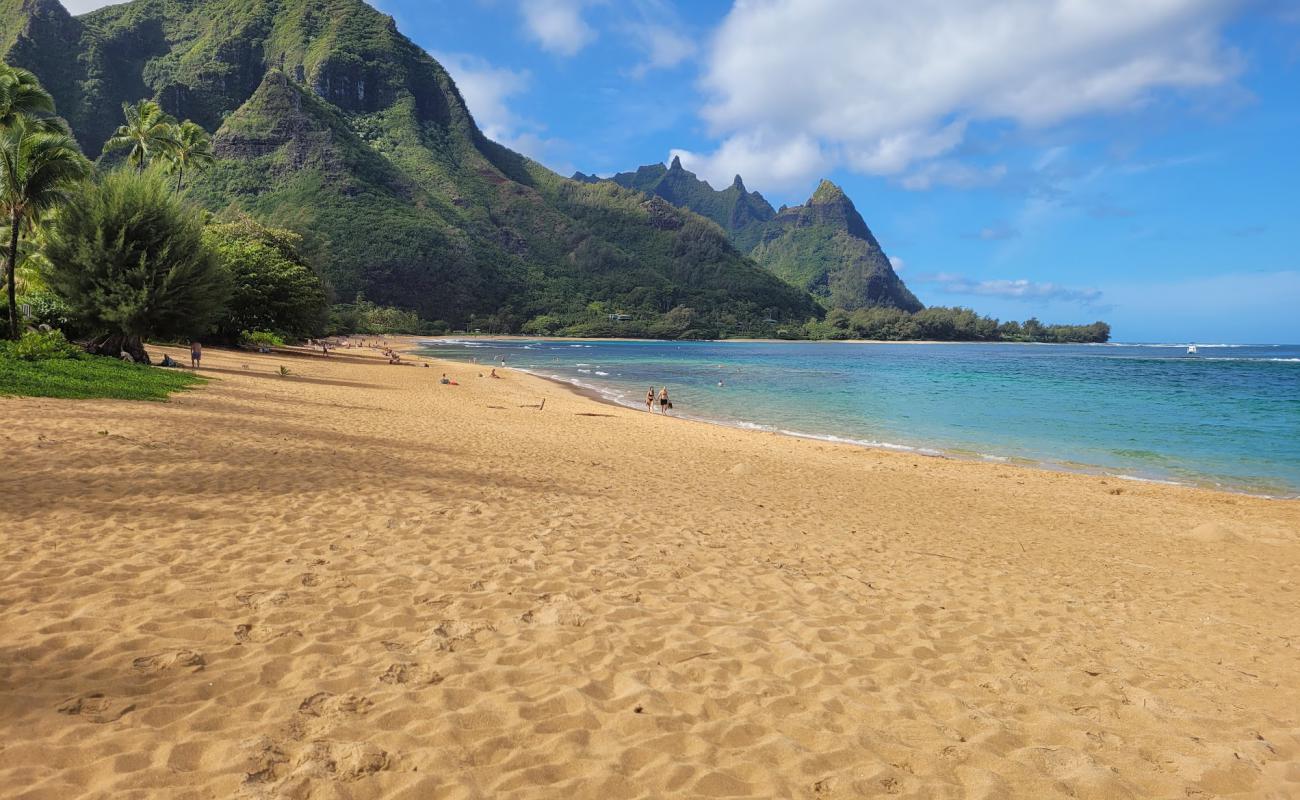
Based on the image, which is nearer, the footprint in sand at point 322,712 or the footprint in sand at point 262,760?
the footprint in sand at point 262,760

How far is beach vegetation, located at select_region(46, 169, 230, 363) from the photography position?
20.8 metres

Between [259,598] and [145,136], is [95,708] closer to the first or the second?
[259,598]

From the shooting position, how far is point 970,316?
19912 centimetres

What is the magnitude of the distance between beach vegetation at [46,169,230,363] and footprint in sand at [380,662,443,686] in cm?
2315

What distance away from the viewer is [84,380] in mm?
14812

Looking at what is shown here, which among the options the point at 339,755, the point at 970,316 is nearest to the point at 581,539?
the point at 339,755

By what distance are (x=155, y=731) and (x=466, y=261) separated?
16216 centimetres

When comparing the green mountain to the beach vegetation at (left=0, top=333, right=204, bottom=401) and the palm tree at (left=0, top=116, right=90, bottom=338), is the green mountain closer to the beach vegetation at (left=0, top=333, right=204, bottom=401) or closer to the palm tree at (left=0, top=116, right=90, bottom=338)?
the palm tree at (left=0, top=116, right=90, bottom=338)

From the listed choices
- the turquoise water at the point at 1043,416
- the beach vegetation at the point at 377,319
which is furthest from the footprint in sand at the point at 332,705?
the beach vegetation at the point at 377,319

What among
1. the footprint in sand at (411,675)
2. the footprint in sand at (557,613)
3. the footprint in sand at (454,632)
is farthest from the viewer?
the footprint in sand at (557,613)

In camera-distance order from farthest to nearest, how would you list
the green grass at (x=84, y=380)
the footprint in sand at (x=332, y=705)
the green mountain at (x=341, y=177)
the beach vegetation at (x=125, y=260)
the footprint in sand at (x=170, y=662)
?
the green mountain at (x=341, y=177) → the beach vegetation at (x=125, y=260) → the green grass at (x=84, y=380) → the footprint in sand at (x=170, y=662) → the footprint in sand at (x=332, y=705)

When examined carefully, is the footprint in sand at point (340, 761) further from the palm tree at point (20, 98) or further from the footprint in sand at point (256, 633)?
the palm tree at point (20, 98)

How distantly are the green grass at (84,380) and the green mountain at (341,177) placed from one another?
112m

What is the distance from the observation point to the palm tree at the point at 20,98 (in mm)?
24594
